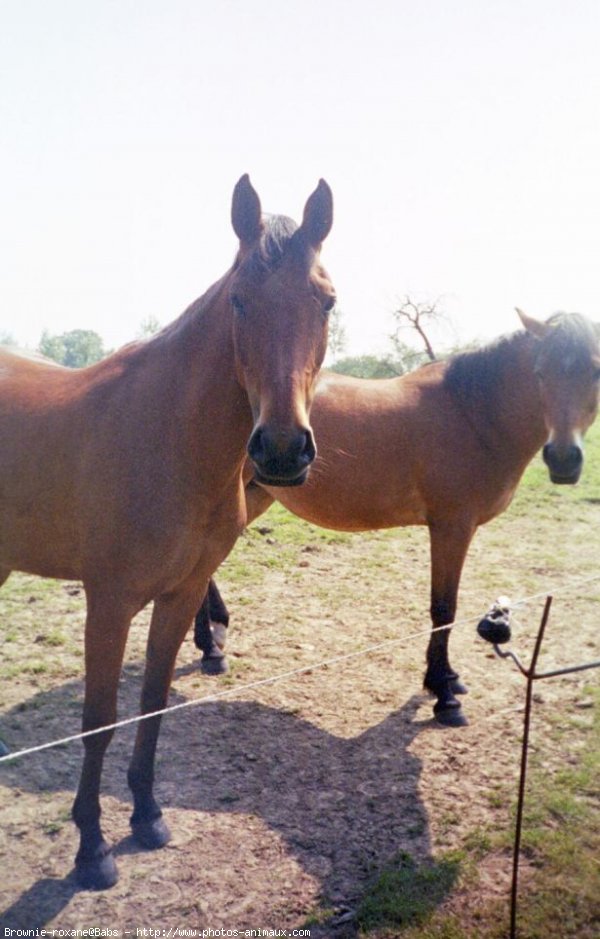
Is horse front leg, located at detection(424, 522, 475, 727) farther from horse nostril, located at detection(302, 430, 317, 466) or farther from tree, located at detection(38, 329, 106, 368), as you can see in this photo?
tree, located at detection(38, 329, 106, 368)

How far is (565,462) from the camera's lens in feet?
12.2

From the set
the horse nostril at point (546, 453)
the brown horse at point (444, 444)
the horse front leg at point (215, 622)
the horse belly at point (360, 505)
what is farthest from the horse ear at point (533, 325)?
the horse front leg at point (215, 622)

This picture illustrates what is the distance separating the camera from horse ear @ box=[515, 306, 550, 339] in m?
4.14

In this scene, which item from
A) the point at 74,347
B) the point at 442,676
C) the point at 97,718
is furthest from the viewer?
the point at 74,347

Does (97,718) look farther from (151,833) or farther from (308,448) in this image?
(308,448)

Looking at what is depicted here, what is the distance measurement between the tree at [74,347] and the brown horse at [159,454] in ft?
156

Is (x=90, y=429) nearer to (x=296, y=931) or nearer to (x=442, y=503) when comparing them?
(x=296, y=931)

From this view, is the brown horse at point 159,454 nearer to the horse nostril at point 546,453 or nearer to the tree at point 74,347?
the horse nostril at point 546,453

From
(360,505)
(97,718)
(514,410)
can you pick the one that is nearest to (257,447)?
(97,718)

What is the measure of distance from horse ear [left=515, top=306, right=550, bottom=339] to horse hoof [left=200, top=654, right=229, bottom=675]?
3.12 m

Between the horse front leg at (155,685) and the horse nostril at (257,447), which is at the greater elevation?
the horse nostril at (257,447)

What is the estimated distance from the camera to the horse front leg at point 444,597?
4184 millimetres

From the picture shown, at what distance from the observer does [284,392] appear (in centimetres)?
207

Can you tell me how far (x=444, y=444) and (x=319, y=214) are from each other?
238 centimetres
